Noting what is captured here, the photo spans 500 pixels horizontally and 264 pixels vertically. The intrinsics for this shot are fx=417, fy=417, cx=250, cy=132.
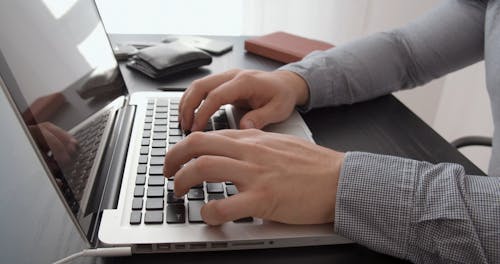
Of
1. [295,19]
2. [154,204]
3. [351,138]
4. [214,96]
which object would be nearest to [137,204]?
[154,204]

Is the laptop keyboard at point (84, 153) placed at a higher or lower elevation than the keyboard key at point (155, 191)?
higher

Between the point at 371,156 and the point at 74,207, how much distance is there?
12.8 inches

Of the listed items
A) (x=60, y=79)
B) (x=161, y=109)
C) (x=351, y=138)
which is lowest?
(x=351, y=138)

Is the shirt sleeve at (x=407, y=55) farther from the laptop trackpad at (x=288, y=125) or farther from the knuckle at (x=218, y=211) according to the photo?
the knuckle at (x=218, y=211)

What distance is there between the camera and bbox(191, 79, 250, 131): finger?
611mm

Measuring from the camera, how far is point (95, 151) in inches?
20.2

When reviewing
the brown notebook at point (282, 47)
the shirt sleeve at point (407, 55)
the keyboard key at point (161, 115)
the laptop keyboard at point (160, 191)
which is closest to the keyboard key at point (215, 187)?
the laptop keyboard at point (160, 191)

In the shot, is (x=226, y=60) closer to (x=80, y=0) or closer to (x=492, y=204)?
(x=80, y=0)

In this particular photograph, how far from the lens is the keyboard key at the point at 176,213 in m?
0.43

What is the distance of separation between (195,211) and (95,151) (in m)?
0.16

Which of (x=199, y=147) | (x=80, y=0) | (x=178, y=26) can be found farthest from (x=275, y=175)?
(x=178, y=26)

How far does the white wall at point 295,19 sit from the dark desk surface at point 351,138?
2.26 feet

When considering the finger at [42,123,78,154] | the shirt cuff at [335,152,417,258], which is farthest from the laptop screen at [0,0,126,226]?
the shirt cuff at [335,152,417,258]

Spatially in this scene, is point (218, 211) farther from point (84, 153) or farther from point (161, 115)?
point (161, 115)
